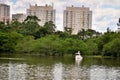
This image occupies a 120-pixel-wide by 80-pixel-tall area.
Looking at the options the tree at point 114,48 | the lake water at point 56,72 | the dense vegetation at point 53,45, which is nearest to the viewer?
the lake water at point 56,72

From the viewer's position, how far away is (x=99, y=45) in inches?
3438

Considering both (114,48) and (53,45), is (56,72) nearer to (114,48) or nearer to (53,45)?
(114,48)

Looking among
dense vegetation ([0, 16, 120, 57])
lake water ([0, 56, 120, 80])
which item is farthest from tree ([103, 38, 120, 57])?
lake water ([0, 56, 120, 80])

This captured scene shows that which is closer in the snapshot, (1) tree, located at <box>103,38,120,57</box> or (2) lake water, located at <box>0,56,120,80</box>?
(2) lake water, located at <box>0,56,120,80</box>

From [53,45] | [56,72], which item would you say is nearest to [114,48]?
[53,45]

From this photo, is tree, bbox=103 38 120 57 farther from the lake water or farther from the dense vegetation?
the lake water

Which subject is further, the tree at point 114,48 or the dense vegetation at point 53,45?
the dense vegetation at point 53,45

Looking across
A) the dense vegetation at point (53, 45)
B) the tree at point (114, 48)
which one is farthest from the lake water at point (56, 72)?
the dense vegetation at point (53, 45)

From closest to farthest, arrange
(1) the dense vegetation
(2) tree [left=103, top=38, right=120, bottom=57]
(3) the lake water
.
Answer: (3) the lake water < (2) tree [left=103, top=38, right=120, bottom=57] < (1) the dense vegetation

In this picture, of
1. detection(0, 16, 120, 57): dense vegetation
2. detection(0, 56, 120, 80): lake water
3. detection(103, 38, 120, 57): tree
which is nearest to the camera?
detection(0, 56, 120, 80): lake water

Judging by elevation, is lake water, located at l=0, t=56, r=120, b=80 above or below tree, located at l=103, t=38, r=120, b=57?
below

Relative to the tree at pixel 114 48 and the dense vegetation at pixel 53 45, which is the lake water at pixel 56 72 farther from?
the dense vegetation at pixel 53 45

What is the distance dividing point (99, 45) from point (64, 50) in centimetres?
896

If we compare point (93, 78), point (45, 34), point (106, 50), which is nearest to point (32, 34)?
point (45, 34)
